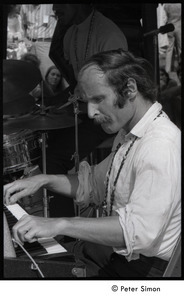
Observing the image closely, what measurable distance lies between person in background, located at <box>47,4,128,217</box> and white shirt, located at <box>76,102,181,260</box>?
0.36 m

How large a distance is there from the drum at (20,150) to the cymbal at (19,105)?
8cm

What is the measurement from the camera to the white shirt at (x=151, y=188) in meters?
1.00

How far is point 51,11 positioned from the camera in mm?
1480

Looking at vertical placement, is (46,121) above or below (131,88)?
below

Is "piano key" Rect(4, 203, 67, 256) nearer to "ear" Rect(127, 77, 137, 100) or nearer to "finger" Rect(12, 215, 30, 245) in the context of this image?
"finger" Rect(12, 215, 30, 245)

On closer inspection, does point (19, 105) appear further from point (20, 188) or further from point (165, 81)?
point (165, 81)

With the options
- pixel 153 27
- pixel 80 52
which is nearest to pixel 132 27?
pixel 153 27

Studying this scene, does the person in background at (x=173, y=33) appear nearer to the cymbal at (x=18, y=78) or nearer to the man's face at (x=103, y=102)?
the man's face at (x=103, y=102)

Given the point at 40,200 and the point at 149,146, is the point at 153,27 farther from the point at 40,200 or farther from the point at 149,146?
the point at 40,200

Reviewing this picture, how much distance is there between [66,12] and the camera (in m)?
1.45

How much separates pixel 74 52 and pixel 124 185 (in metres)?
0.55

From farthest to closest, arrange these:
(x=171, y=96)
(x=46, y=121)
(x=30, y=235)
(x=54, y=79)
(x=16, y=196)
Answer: (x=46, y=121) → (x=54, y=79) → (x=171, y=96) → (x=16, y=196) → (x=30, y=235)

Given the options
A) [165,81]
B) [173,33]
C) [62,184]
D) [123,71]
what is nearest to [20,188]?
[62,184]

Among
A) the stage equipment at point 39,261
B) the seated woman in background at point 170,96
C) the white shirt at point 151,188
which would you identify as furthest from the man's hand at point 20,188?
A: the seated woman in background at point 170,96
